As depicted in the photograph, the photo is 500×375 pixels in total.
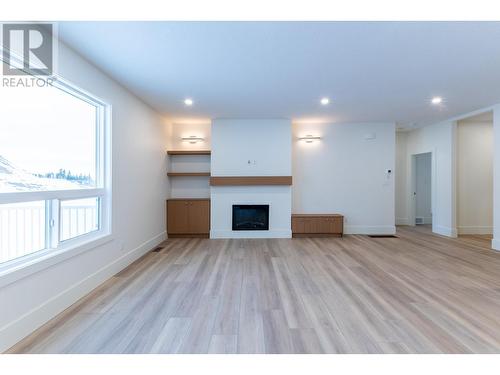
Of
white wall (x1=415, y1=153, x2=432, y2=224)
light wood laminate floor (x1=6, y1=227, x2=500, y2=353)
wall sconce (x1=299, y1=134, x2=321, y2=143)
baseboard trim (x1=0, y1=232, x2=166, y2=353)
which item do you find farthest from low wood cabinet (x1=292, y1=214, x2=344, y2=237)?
baseboard trim (x1=0, y1=232, x2=166, y2=353)

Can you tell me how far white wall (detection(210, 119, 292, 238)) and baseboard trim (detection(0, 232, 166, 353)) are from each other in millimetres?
2499

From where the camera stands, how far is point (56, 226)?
252 cm

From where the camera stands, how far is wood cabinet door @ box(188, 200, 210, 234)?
5723 millimetres

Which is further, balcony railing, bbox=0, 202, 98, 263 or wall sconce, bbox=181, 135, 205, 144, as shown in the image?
wall sconce, bbox=181, 135, 205, 144

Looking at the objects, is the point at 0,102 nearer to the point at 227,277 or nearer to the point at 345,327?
the point at 227,277

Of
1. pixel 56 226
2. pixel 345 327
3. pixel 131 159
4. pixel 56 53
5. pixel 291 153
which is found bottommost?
pixel 345 327

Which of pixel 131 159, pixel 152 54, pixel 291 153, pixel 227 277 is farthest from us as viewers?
pixel 291 153

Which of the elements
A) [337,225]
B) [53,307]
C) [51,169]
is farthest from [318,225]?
[51,169]

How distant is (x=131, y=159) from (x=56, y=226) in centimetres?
171

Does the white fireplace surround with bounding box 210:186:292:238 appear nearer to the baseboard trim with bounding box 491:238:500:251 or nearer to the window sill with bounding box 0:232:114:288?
the window sill with bounding box 0:232:114:288

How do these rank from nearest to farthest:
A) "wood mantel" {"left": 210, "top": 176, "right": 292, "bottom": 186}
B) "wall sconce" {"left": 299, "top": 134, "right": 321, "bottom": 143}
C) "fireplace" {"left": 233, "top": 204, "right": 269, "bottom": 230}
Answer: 1. "wood mantel" {"left": 210, "top": 176, "right": 292, "bottom": 186}
2. "fireplace" {"left": 233, "top": 204, "right": 269, "bottom": 230}
3. "wall sconce" {"left": 299, "top": 134, "right": 321, "bottom": 143}

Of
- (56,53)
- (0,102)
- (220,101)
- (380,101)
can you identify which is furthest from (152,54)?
(380,101)

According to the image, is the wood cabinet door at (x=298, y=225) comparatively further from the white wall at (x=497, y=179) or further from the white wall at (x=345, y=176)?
the white wall at (x=497, y=179)
